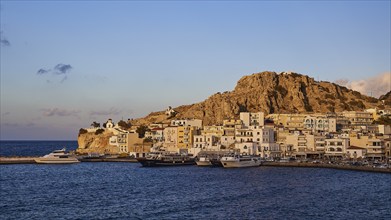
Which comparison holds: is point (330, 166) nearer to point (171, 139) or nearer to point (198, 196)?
point (198, 196)

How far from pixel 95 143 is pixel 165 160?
5257 cm

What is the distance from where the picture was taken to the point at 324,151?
128 meters

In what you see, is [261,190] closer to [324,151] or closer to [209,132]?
[324,151]

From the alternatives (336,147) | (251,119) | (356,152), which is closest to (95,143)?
(251,119)

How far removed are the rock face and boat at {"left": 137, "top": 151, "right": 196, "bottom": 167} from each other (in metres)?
37.0

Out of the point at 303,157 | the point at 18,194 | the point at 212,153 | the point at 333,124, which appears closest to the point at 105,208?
the point at 18,194

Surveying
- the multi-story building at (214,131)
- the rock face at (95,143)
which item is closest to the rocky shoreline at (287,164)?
the rock face at (95,143)

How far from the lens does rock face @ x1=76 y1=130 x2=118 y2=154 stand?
159600 mm

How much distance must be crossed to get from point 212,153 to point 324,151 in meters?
27.1

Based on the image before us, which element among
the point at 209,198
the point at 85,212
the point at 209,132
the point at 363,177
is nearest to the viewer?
the point at 85,212

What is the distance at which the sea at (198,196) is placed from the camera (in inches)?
1955

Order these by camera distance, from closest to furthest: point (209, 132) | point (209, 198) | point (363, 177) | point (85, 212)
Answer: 1. point (85, 212)
2. point (209, 198)
3. point (363, 177)
4. point (209, 132)

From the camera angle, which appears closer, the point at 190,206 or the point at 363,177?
the point at 190,206

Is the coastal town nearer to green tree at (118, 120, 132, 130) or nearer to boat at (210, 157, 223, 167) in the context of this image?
green tree at (118, 120, 132, 130)
